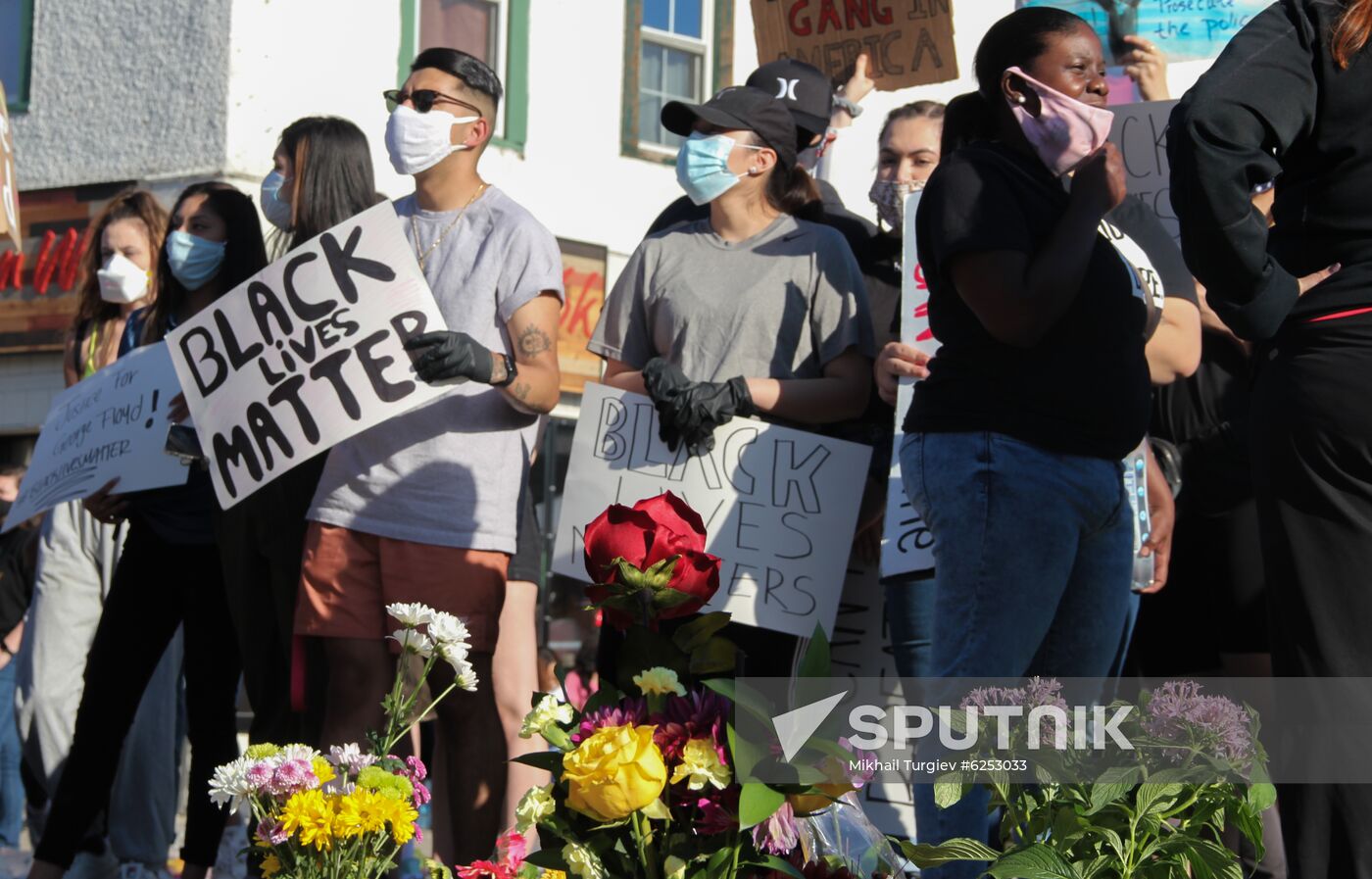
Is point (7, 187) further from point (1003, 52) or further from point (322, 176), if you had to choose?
point (1003, 52)

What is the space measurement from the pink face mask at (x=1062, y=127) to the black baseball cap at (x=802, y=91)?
52.5 inches

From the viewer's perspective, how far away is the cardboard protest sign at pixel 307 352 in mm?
4230

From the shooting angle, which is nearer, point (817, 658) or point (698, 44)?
point (817, 658)

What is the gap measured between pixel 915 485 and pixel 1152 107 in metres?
1.77

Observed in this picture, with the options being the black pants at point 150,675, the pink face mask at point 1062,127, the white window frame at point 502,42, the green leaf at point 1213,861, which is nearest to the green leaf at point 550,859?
the green leaf at point 1213,861

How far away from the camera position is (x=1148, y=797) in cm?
215

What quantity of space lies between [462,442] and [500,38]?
9.92 metres

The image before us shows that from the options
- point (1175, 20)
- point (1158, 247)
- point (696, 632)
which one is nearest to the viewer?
point (696, 632)

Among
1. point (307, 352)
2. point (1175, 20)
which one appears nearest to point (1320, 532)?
point (307, 352)

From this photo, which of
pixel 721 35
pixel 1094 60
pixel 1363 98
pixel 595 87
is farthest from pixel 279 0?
pixel 1363 98

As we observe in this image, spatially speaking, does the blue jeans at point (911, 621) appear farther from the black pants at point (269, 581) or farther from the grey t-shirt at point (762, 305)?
the black pants at point (269, 581)

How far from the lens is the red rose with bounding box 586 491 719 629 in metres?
2.22

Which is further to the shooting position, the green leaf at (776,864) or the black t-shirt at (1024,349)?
the black t-shirt at (1024,349)

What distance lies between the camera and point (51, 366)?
41.9 ft
